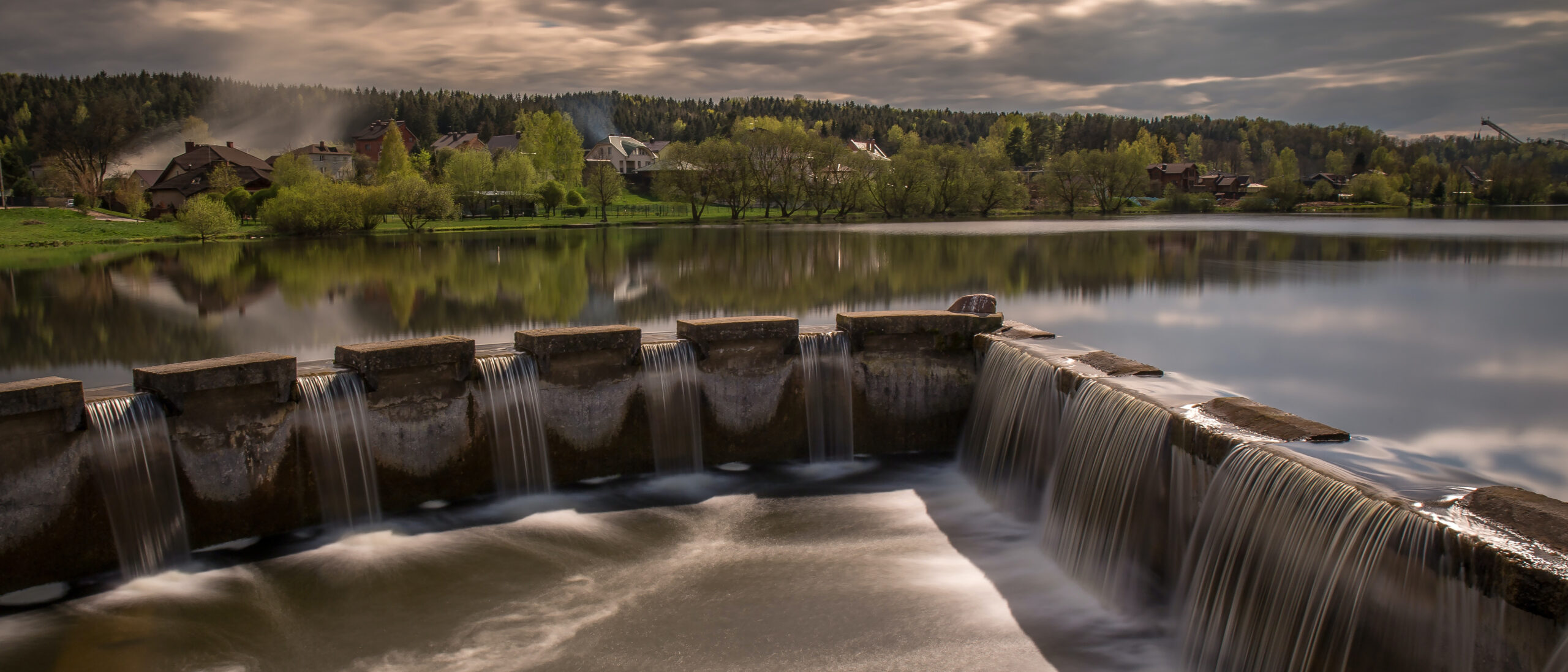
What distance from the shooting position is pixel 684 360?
15844 millimetres

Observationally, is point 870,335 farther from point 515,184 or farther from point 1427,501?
point 515,184

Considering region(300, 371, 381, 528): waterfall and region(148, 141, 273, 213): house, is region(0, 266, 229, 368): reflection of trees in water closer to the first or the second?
region(300, 371, 381, 528): waterfall

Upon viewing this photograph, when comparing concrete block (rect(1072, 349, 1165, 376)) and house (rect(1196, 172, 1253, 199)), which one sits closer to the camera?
concrete block (rect(1072, 349, 1165, 376))

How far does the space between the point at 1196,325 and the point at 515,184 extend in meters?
96.0

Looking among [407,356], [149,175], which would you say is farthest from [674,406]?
[149,175]

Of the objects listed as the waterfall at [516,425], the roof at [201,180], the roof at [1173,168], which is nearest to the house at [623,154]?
the roof at [201,180]

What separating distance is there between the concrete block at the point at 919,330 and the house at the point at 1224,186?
169 metres

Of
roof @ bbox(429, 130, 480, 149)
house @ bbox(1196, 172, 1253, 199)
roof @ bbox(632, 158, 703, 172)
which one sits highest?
roof @ bbox(429, 130, 480, 149)

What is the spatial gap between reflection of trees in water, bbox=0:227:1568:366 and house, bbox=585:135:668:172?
122 meters

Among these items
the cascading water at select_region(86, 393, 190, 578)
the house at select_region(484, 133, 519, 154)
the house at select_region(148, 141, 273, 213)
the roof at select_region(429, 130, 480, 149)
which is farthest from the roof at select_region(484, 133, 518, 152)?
the cascading water at select_region(86, 393, 190, 578)

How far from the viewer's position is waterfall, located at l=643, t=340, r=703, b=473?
15531mm

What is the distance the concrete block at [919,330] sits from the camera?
54.4 feet

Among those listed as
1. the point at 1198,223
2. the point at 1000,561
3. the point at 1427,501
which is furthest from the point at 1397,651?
the point at 1198,223

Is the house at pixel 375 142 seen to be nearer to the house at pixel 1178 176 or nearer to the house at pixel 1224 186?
the house at pixel 1178 176
